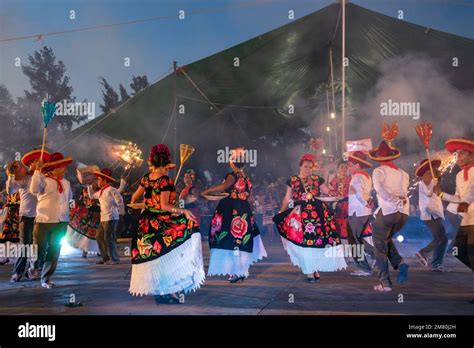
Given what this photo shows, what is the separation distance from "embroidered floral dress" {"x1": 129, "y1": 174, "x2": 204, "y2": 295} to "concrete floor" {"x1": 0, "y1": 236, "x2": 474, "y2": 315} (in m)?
0.26

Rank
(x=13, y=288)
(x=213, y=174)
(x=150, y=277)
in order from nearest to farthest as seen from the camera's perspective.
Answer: (x=150, y=277)
(x=13, y=288)
(x=213, y=174)

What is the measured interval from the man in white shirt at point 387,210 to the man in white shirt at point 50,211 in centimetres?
467

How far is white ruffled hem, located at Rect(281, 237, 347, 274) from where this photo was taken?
800 cm

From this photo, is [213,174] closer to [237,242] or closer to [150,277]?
[237,242]

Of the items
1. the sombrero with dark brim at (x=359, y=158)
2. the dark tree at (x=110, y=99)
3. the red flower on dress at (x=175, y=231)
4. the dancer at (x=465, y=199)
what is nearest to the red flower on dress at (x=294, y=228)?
the sombrero with dark brim at (x=359, y=158)

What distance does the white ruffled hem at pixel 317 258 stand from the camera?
8000mm

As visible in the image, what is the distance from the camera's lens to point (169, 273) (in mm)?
6191

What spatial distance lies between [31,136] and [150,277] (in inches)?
716

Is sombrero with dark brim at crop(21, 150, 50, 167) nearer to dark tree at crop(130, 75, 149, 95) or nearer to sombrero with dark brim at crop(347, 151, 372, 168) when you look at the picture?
sombrero with dark brim at crop(347, 151, 372, 168)

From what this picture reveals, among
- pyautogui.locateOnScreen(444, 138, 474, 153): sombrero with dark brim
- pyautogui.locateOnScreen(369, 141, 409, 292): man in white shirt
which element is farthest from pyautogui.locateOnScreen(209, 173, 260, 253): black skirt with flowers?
pyautogui.locateOnScreen(444, 138, 474, 153): sombrero with dark brim

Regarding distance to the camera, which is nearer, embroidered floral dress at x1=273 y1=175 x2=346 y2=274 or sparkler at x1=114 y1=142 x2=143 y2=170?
embroidered floral dress at x1=273 y1=175 x2=346 y2=274

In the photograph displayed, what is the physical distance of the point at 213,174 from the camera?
20109mm

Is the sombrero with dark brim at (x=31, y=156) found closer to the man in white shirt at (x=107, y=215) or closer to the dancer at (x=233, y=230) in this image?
the man in white shirt at (x=107, y=215)
